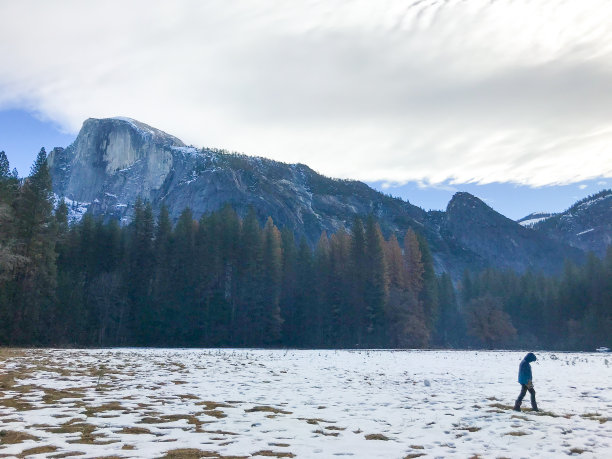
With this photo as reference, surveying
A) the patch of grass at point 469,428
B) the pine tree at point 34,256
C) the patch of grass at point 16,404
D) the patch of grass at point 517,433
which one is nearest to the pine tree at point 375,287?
the pine tree at point 34,256

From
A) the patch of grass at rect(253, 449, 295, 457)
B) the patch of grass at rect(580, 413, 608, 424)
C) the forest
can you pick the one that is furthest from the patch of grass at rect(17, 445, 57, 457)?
the forest

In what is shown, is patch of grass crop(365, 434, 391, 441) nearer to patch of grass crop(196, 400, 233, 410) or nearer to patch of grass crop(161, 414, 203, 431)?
patch of grass crop(161, 414, 203, 431)

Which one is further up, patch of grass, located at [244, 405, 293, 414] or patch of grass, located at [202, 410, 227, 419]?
patch of grass, located at [202, 410, 227, 419]

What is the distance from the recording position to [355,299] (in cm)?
5797

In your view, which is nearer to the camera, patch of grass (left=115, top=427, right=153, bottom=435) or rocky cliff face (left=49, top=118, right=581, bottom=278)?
patch of grass (left=115, top=427, right=153, bottom=435)

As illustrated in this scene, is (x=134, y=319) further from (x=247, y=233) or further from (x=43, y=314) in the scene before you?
(x=247, y=233)

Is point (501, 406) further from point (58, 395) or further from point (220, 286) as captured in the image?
point (220, 286)

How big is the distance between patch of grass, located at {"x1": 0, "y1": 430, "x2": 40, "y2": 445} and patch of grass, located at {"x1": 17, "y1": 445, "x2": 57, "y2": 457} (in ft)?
1.84

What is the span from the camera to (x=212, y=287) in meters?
54.9

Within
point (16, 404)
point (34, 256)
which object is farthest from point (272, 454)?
point (34, 256)

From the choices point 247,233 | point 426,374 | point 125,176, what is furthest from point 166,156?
point 426,374

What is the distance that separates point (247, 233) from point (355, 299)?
1716 centimetres

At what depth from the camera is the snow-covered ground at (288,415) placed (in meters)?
7.78

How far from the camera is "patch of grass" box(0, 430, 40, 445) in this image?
24.2 feet
